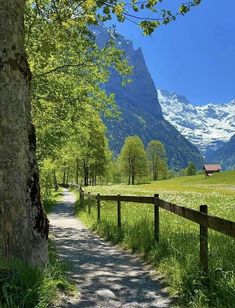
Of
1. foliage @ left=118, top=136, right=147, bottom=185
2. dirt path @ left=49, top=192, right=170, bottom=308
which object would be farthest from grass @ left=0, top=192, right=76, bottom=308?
foliage @ left=118, top=136, right=147, bottom=185

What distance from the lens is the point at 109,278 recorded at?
410 inches

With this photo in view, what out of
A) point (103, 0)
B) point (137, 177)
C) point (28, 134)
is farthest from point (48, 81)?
point (137, 177)

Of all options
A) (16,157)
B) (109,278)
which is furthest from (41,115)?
(16,157)

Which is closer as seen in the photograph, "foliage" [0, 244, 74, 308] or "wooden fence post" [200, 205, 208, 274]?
"foliage" [0, 244, 74, 308]

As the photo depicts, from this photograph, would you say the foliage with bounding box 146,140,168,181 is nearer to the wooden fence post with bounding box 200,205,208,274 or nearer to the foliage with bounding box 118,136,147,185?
the foliage with bounding box 118,136,147,185

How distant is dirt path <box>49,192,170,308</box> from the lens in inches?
329

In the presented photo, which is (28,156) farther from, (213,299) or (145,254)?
(145,254)

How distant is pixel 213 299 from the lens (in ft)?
23.5


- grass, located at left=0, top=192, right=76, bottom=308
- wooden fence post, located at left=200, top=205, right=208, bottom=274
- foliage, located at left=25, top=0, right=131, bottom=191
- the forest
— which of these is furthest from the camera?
foliage, located at left=25, top=0, right=131, bottom=191

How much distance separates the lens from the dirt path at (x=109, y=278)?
835cm

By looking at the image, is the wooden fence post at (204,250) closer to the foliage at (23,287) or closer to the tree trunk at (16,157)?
the foliage at (23,287)

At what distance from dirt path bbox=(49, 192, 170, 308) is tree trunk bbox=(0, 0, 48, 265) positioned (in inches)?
48.4

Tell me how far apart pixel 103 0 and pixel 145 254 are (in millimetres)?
6250

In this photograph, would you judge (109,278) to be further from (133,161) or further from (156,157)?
(156,157)
